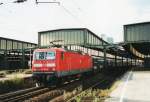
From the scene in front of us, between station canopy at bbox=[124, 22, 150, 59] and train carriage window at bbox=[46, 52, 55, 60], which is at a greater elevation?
station canopy at bbox=[124, 22, 150, 59]

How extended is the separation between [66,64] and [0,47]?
128ft

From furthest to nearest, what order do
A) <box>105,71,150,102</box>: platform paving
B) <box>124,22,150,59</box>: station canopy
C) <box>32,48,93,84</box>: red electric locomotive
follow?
<box>124,22,150,59</box>: station canopy
<box>32,48,93,84</box>: red electric locomotive
<box>105,71,150,102</box>: platform paving

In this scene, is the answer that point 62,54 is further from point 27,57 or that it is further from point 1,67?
point 27,57

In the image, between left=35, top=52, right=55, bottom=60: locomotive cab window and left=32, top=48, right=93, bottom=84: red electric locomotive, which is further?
left=35, top=52, right=55, bottom=60: locomotive cab window

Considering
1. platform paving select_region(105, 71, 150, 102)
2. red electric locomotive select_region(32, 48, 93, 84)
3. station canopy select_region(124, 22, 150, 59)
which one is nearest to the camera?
platform paving select_region(105, 71, 150, 102)

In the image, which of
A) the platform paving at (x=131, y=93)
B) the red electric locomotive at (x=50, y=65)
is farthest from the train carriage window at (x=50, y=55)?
the platform paving at (x=131, y=93)

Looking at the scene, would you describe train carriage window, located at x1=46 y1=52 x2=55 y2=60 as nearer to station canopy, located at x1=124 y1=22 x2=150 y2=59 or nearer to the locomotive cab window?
the locomotive cab window

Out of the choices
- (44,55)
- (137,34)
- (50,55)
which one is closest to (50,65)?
(50,55)

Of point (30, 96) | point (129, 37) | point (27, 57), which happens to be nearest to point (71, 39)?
point (27, 57)

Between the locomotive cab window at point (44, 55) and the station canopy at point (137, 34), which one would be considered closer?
the locomotive cab window at point (44, 55)

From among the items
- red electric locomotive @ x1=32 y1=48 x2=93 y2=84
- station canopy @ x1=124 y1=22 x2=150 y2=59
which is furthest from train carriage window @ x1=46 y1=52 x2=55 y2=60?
station canopy @ x1=124 y1=22 x2=150 y2=59

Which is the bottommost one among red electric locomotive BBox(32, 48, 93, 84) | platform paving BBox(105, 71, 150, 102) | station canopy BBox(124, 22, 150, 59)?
platform paving BBox(105, 71, 150, 102)

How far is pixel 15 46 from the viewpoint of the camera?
64.6 metres

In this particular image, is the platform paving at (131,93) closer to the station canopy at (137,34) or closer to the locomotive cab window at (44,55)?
the locomotive cab window at (44,55)
